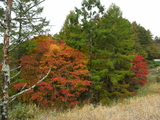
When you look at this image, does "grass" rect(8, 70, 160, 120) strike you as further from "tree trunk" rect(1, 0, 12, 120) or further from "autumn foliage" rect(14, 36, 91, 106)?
"autumn foliage" rect(14, 36, 91, 106)

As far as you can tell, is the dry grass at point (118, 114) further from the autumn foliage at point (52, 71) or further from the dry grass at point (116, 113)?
the autumn foliage at point (52, 71)

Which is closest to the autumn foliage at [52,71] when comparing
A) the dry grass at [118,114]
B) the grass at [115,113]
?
the grass at [115,113]

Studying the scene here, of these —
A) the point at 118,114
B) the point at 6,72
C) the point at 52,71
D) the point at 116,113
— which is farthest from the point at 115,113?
the point at 52,71

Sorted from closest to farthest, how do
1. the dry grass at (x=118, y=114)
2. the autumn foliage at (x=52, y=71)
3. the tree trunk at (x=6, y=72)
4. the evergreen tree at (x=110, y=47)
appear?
1. the tree trunk at (x=6, y=72)
2. the dry grass at (x=118, y=114)
3. the autumn foliage at (x=52, y=71)
4. the evergreen tree at (x=110, y=47)

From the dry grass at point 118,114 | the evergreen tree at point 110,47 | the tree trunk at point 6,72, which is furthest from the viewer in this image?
the evergreen tree at point 110,47

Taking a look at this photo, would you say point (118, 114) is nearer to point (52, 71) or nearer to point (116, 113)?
point (116, 113)

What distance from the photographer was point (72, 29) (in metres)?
12.3

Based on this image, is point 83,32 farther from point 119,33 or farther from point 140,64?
point 140,64

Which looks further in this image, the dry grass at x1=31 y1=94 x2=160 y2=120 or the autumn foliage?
the autumn foliage

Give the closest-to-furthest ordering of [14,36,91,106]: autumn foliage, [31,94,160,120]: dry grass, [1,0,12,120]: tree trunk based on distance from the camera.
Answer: [1,0,12,120]: tree trunk < [31,94,160,120]: dry grass < [14,36,91,106]: autumn foliage

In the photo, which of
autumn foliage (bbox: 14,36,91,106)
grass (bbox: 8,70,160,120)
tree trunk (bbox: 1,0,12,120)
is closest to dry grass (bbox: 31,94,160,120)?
grass (bbox: 8,70,160,120)

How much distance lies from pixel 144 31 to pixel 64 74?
2773cm

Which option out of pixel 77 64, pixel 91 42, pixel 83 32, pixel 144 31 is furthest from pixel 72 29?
pixel 144 31

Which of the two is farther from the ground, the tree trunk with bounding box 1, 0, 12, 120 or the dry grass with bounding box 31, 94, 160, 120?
the tree trunk with bounding box 1, 0, 12, 120
